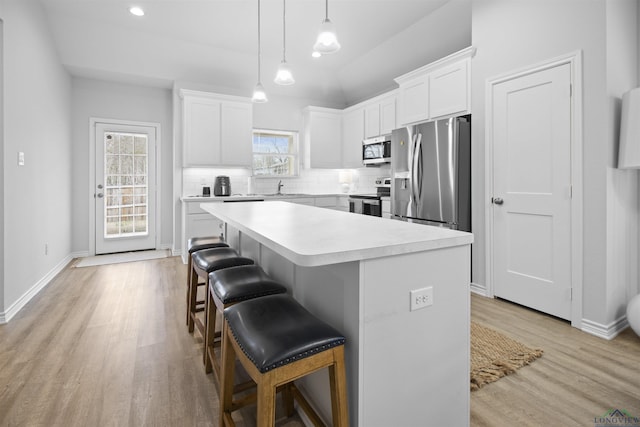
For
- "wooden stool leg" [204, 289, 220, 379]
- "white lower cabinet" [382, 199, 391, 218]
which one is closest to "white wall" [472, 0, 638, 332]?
"white lower cabinet" [382, 199, 391, 218]

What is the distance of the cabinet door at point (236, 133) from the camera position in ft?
17.2

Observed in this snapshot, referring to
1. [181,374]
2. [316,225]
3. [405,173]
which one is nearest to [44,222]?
[181,374]

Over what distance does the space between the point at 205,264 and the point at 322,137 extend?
14.2 ft

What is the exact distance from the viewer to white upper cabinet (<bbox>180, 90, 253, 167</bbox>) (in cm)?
497

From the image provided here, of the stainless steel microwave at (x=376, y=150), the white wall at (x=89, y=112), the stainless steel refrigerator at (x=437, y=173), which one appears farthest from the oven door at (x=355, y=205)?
the white wall at (x=89, y=112)

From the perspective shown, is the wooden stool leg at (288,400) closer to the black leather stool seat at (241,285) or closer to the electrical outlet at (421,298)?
the black leather stool seat at (241,285)

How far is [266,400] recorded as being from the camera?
1067mm

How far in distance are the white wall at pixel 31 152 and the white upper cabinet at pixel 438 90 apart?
12.8 feet

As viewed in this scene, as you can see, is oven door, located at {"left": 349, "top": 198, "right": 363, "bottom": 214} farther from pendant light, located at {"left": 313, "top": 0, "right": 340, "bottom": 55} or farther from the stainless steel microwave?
pendant light, located at {"left": 313, "top": 0, "right": 340, "bottom": 55}

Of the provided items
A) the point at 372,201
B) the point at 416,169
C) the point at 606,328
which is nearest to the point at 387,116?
the point at 372,201

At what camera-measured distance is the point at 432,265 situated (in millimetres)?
1350

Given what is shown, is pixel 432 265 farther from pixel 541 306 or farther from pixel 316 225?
pixel 541 306

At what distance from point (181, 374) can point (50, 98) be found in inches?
152

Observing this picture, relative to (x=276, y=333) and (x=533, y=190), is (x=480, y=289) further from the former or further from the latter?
(x=276, y=333)
